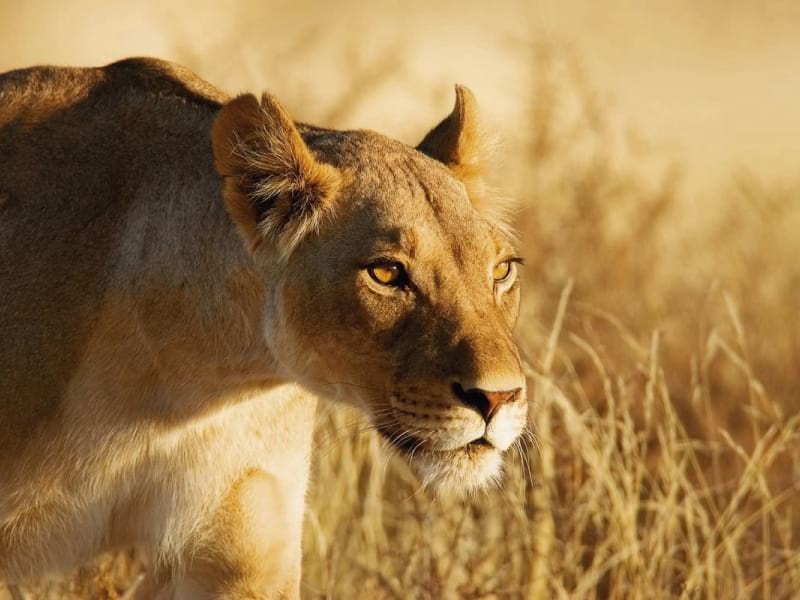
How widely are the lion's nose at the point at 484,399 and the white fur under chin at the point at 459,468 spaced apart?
152 mm

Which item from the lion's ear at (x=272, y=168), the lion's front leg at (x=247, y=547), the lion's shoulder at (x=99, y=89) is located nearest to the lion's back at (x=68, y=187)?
the lion's shoulder at (x=99, y=89)

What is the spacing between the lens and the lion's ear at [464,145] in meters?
4.75

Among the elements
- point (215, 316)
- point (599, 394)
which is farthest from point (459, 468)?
point (599, 394)

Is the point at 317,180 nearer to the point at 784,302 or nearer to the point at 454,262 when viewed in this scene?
the point at 454,262

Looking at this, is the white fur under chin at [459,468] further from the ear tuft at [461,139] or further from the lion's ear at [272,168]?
the ear tuft at [461,139]

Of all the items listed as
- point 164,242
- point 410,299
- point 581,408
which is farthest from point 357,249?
point 581,408

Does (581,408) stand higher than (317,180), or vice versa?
(317,180)

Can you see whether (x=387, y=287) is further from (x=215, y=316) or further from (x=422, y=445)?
(x=215, y=316)

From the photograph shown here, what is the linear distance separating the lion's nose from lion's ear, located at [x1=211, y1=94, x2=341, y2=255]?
63cm

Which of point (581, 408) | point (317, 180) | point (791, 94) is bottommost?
point (581, 408)

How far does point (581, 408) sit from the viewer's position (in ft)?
22.6

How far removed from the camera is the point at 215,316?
14.2 ft

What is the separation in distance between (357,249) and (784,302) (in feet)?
16.8

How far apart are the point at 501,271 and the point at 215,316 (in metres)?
0.75
